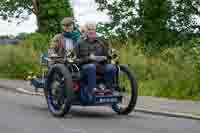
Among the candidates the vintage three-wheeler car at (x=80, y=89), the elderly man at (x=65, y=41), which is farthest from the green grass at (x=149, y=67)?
the elderly man at (x=65, y=41)

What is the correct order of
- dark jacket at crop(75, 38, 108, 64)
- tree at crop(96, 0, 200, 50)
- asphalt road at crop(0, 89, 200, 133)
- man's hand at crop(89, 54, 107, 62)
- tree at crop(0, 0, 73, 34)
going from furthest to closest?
tree at crop(0, 0, 73, 34) → tree at crop(96, 0, 200, 50) → dark jacket at crop(75, 38, 108, 64) → man's hand at crop(89, 54, 107, 62) → asphalt road at crop(0, 89, 200, 133)

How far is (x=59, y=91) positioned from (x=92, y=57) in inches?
37.7

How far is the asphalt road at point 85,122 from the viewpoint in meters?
12.8

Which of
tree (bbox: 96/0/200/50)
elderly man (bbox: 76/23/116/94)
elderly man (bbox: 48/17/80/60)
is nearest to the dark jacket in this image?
elderly man (bbox: 76/23/116/94)

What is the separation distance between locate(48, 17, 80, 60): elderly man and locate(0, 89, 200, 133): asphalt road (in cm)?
124

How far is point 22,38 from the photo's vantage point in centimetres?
3362

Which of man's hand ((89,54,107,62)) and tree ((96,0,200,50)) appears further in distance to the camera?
tree ((96,0,200,50))

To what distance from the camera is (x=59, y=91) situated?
14.9 m

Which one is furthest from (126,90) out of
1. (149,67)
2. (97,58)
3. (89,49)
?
(149,67)

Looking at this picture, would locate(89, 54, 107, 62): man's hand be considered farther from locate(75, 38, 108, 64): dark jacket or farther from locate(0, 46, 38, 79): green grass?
locate(0, 46, 38, 79): green grass

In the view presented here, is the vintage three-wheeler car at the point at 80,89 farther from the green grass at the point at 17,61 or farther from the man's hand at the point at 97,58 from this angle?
the green grass at the point at 17,61

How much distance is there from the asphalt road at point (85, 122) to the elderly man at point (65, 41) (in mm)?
1236

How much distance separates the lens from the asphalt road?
12750mm

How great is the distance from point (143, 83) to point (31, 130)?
8892mm
